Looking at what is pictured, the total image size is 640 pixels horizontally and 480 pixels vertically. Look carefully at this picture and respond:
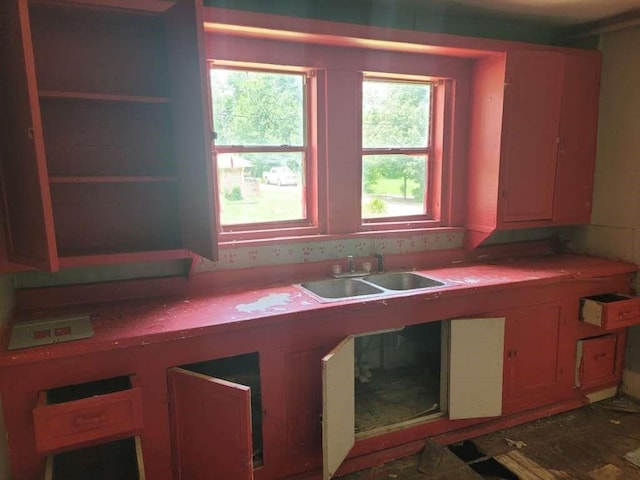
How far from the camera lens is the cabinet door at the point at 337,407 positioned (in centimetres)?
190

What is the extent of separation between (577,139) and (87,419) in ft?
10.4

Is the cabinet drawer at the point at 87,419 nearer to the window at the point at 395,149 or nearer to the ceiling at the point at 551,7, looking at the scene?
the window at the point at 395,149

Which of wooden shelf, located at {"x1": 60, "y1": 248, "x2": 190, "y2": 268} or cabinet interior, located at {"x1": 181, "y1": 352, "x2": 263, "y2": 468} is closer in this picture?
wooden shelf, located at {"x1": 60, "y1": 248, "x2": 190, "y2": 268}

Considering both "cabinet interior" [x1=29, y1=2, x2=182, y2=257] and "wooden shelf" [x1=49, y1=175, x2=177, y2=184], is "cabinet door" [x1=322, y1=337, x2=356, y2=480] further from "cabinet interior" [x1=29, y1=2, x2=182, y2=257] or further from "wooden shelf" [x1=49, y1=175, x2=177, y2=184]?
"wooden shelf" [x1=49, y1=175, x2=177, y2=184]

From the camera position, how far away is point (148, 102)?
6.29ft

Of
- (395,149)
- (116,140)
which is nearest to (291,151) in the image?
(395,149)

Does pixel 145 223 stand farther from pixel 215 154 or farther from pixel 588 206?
pixel 588 206

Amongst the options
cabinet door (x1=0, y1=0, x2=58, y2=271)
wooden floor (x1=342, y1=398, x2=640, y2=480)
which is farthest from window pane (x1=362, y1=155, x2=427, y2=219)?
cabinet door (x1=0, y1=0, x2=58, y2=271)

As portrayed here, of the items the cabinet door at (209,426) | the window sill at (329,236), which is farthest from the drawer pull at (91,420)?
the window sill at (329,236)

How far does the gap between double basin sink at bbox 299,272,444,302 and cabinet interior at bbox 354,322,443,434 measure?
0.97 ft

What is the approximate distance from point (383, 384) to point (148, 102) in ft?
6.88

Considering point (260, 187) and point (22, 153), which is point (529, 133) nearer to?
point (260, 187)

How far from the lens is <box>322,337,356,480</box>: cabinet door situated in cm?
190

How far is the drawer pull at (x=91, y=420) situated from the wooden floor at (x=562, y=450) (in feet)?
4.00
